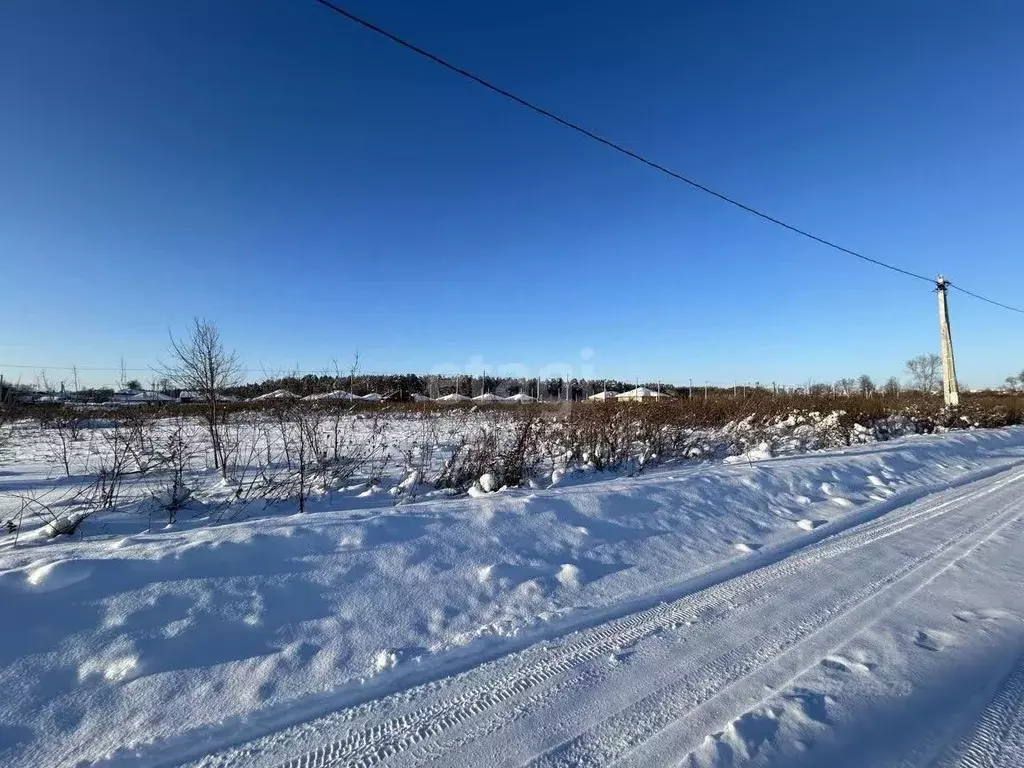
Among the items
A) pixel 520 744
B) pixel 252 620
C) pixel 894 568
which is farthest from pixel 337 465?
pixel 894 568

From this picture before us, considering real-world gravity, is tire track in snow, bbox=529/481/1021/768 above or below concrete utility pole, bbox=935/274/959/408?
below

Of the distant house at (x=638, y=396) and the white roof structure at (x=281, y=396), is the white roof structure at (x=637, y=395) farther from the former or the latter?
the white roof structure at (x=281, y=396)

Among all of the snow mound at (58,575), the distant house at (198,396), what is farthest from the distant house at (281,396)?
the snow mound at (58,575)

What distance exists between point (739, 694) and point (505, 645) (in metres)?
1.26

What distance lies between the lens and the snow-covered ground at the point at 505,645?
210cm

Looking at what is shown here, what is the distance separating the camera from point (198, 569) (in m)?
3.33

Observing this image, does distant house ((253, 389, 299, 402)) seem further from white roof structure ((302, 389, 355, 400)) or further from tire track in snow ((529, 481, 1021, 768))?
tire track in snow ((529, 481, 1021, 768))

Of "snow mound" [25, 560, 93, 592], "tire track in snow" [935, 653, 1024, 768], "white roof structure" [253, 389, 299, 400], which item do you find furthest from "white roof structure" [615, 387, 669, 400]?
"snow mound" [25, 560, 93, 592]

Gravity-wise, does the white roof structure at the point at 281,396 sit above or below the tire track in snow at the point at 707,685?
above

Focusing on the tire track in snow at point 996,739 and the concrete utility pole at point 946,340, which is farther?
the concrete utility pole at point 946,340

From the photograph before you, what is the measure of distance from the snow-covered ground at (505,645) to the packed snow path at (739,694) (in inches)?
0.5

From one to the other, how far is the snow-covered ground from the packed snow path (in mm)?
12

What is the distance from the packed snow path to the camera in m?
2.03

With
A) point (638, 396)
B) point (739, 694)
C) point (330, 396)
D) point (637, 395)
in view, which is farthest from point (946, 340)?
point (739, 694)
